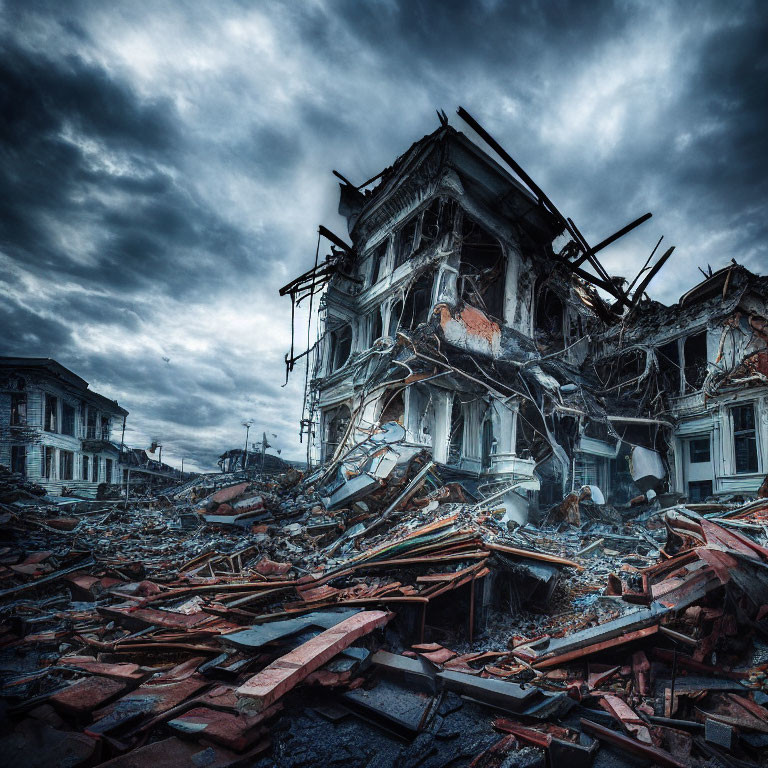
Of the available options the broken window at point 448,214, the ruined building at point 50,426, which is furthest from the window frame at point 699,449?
the ruined building at point 50,426

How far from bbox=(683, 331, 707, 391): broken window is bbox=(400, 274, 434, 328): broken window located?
9.73 m

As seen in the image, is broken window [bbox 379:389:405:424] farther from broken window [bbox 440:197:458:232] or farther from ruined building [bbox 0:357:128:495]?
ruined building [bbox 0:357:128:495]

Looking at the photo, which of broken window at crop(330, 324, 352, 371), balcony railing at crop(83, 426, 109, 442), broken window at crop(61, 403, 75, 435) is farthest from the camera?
balcony railing at crop(83, 426, 109, 442)

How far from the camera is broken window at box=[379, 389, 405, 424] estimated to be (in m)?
13.3

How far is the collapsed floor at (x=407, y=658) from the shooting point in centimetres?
259

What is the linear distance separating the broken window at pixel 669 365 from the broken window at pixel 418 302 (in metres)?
9.15

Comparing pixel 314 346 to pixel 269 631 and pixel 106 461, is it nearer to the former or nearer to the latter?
pixel 269 631

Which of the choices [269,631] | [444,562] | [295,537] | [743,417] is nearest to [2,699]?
[269,631]

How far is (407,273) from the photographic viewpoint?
14742 mm

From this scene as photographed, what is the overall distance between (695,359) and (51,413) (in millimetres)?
33247

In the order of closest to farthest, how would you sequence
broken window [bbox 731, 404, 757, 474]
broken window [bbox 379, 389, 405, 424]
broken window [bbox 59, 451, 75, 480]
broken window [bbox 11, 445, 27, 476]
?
broken window [bbox 731, 404, 757, 474] < broken window [bbox 379, 389, 405, 424] < broken window [bbox 11, 445, 27, 476] < broken window [bbox 59, 451, 75, 480]

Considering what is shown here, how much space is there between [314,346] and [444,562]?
1414cm

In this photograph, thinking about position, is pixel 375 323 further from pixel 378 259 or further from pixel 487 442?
pixel 487 442

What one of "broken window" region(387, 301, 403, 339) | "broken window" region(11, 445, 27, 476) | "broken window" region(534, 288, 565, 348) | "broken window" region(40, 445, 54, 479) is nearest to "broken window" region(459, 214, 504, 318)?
"broken window" region(534, 288, 565, 348)
